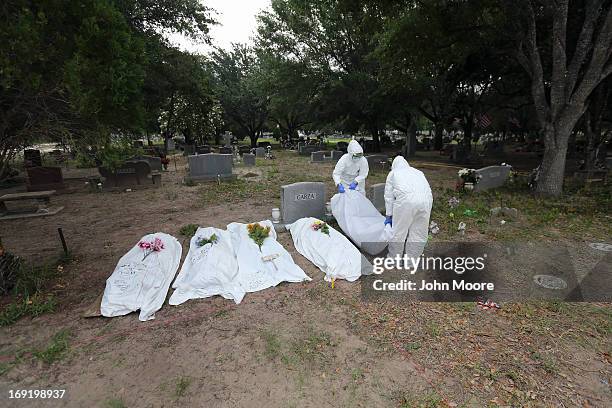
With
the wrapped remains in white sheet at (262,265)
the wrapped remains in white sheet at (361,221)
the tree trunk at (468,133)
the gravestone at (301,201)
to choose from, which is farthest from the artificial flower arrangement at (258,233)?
the tree trunk at (468,133)

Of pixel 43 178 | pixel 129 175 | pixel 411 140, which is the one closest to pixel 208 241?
pixel 129 175

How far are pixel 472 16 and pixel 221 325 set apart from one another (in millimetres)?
12606

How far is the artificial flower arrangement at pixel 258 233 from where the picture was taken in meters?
5.80

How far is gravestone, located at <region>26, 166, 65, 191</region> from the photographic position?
41.4 feet

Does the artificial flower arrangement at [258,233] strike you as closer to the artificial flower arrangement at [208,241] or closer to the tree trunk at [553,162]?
the artificial flower arrangement at [208,241]

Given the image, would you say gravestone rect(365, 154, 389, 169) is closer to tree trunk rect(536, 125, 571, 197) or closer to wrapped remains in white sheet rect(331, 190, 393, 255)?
tree trunk rect(536, 125, 571, 197)

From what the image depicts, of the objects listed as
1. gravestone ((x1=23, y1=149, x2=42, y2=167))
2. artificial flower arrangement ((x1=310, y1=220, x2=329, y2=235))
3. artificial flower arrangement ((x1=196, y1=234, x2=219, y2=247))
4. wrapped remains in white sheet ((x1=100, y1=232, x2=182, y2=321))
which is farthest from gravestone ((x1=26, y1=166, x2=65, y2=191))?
artificial flower arrangement ((x1=310, y1=220, x2=329, y2=235))

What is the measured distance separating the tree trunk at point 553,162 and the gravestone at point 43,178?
18.7m

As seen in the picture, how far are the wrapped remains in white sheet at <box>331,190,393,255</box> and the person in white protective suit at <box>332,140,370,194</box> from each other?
0.50 m

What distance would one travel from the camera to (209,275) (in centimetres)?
479

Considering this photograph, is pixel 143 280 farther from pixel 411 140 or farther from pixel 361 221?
pixel 411 140

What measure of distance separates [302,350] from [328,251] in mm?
2261

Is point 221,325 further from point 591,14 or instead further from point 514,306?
point 591,14

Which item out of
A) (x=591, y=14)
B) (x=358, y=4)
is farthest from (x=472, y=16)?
(x=358, y=4)
